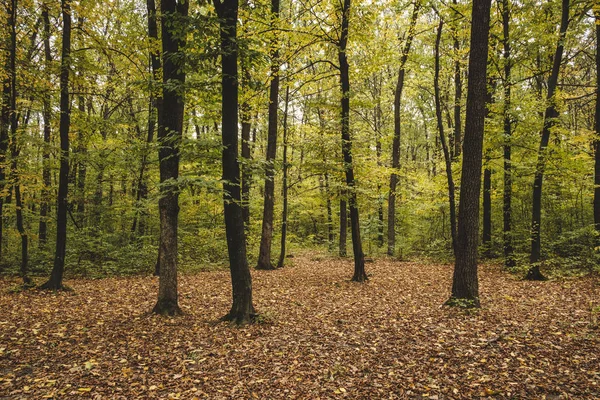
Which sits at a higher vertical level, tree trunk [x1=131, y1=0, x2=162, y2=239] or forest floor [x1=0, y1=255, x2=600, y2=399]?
tree trunk [x1=131, y1=0, x2=162, y2=239]

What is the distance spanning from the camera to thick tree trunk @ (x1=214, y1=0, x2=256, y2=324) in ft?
22.4

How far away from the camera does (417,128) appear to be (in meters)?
31.1

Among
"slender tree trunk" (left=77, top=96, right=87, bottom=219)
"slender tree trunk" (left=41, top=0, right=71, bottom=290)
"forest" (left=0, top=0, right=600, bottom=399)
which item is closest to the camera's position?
"forest" (left=0, top=0, right=600, bottom=399)

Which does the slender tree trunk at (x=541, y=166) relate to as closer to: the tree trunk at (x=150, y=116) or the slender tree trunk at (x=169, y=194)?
the slender tree trunk at (x=169, y=194)

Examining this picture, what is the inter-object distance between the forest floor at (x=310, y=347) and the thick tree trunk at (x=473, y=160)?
812mm

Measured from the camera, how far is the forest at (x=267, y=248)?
5203 millimetres

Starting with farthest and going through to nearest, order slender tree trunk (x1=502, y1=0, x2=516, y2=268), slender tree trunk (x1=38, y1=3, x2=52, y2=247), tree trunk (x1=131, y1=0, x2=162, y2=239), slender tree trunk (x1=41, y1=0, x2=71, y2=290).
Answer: slender tree trunk (x1=502, y1=0, x2=516, y2=268)
slender tree trunk (x1=38, y1=3, x2=52, y2=247)
tree trunk (x1=131, y1=0, x2=162, y2=239)
slender tree trunk (x1=41, y1=0, x2=71, y2=290)

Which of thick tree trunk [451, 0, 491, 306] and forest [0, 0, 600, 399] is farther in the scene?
thick tree trunk [451, 0, 491, 306]

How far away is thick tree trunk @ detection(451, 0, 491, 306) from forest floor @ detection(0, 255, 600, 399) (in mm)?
812

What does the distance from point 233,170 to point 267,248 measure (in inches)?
311

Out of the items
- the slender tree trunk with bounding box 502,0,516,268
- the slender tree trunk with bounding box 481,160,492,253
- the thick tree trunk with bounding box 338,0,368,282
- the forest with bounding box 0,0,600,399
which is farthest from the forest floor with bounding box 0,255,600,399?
the slender tree trunk with bounding box 481,160,492,253

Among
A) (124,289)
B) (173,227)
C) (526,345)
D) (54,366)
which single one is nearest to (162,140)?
(173,227)

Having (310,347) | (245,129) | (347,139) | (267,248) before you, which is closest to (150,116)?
(245,129)

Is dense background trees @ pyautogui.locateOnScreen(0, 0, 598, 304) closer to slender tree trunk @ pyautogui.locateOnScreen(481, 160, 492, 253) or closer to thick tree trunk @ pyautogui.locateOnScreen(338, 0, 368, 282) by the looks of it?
thick tree trunk @ pyautogui.locateOnScreen(338, 0, 368, 282)
